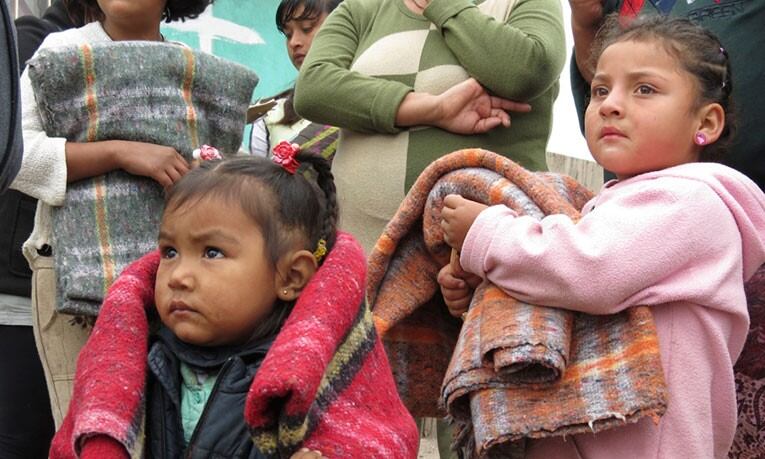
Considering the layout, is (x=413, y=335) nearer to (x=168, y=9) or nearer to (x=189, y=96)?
(x=189, y=96)

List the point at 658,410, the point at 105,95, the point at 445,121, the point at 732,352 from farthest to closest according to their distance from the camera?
the point at 445,121, the point at 105,95, the point at 732,352, the point at 658,410

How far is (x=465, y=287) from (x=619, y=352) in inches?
19.6

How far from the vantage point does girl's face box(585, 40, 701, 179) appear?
232 centimetres

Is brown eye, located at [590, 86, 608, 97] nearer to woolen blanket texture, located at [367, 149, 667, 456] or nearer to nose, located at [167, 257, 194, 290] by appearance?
woolen blanket texture, located at [367, 149, 667, 456]

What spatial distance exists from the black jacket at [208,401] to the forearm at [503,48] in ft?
4.09

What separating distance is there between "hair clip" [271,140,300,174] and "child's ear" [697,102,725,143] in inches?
35.7

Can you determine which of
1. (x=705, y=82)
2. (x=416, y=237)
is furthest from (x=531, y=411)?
(x=705, y=82)

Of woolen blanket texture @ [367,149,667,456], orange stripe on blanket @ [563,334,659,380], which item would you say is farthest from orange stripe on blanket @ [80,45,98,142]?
orange stripe on blanket @ [563,334,659,380]

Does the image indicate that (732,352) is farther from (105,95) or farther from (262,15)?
(262,15)

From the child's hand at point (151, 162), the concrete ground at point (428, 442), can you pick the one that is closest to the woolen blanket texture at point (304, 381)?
the child's hand at point (151, 162)

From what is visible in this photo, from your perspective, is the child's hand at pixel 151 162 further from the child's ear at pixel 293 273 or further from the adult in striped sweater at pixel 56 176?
the child's ear at pixel 293 273

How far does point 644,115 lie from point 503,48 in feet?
2.52

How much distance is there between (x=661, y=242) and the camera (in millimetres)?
2062

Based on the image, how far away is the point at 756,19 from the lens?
2.54 meters
